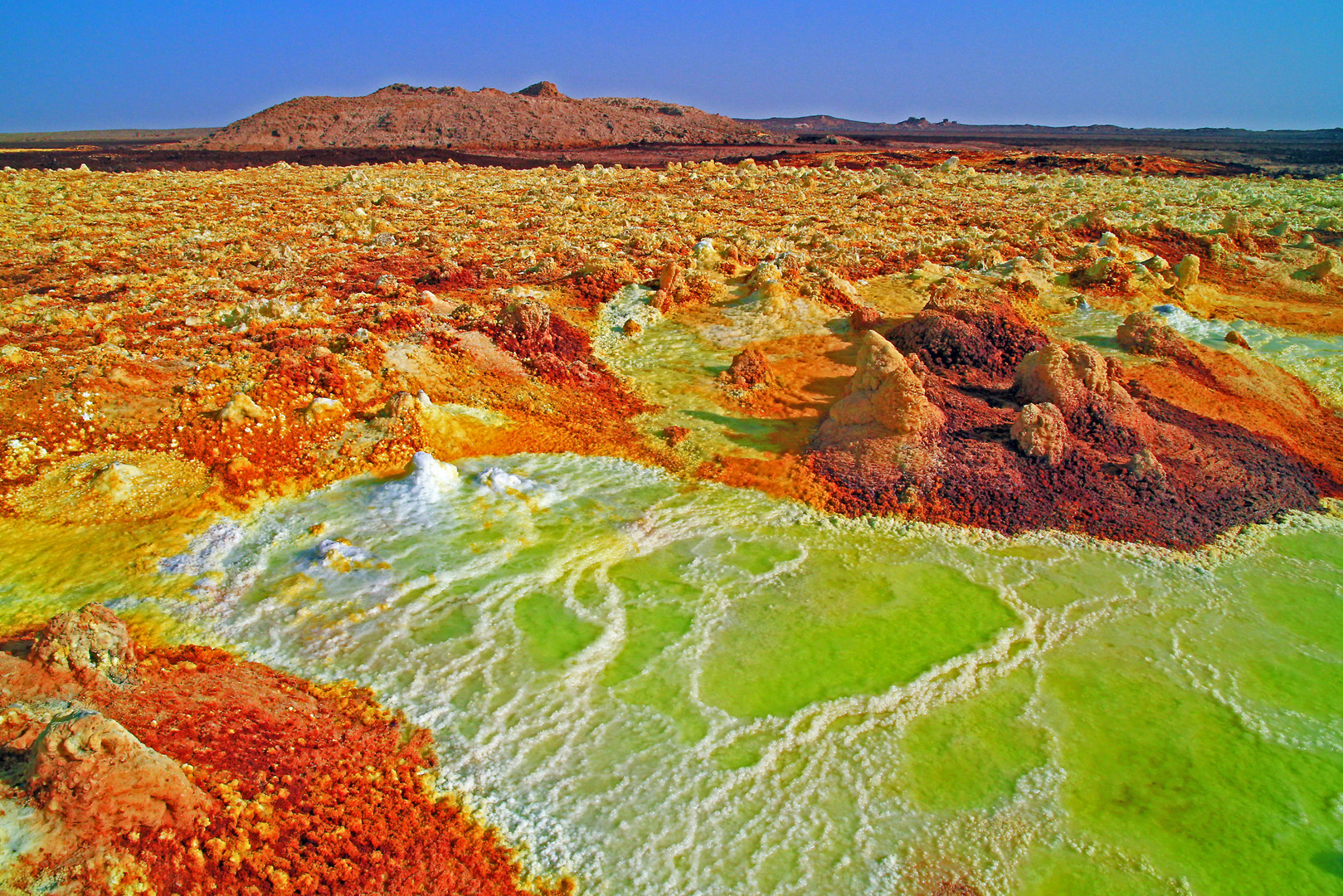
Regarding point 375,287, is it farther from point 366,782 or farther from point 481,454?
point 366,782

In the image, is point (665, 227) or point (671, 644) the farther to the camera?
point (665, 227)

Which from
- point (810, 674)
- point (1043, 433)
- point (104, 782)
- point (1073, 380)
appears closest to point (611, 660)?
point (810, 674)

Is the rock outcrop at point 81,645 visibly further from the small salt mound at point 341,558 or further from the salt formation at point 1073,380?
the salt formation at point 1073,380

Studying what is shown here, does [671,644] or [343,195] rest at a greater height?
[343,195]

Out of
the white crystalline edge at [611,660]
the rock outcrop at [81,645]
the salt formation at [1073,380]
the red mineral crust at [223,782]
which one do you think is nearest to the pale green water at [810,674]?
the white crystalline edge at [611,660]

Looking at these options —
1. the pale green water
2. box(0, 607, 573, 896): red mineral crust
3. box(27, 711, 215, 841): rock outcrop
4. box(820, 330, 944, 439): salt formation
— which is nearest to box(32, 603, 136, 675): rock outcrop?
box(0, 607, 573, 896): red mineral crust

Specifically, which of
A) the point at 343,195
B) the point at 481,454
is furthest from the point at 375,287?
the point at 343,195
